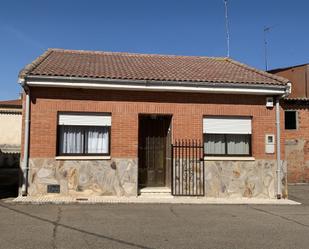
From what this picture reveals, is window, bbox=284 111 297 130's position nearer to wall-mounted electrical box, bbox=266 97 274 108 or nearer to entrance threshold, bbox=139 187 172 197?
wall-mounted electrical box, bbox=266 97 274 108

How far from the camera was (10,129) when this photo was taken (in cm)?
3106

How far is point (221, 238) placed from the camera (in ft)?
23.5

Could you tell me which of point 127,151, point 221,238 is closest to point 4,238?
point 221,238

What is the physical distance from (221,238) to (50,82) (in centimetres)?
704

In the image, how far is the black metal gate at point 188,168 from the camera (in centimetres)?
1246

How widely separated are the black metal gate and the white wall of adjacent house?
823 inches

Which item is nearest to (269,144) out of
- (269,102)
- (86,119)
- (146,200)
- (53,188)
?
(269,102)

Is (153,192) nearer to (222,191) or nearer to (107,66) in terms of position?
(222,191)

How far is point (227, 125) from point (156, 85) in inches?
109

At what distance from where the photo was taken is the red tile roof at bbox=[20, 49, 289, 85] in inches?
480

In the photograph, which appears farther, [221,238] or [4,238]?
[221,238]

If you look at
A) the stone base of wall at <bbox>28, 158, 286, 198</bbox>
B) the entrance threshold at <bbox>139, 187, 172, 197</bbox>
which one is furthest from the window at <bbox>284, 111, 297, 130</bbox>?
the entrance threshold at <bbox>139, 187, 172, 197</bbox>

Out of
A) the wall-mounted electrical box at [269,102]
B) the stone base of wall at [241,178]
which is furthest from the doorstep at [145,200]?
the wall-mounted electrical box at [269,102]

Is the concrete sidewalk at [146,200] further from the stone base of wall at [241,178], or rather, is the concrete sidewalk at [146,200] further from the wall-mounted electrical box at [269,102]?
the wall-mounted electrical box at [269,102]
